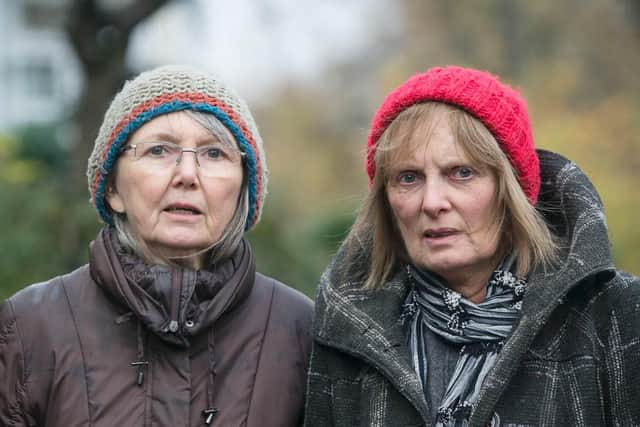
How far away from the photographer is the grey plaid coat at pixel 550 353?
2.98m

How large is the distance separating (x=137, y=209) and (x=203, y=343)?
1.74 ft

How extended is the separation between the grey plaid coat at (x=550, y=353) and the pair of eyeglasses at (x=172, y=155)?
0.70m

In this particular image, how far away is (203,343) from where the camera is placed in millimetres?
3295

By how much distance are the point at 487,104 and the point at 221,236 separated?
106 centimetres

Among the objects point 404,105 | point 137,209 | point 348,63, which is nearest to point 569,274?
point 404,105

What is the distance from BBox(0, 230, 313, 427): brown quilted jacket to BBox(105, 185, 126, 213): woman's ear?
4.0 inches

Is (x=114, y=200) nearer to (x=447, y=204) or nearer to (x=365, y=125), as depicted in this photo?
(x=447, y=204)

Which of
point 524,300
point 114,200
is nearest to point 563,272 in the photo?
point 524,300

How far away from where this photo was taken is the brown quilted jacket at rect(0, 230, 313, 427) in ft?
10.3

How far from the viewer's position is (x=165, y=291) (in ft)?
10.5

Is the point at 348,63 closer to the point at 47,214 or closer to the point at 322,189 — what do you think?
the point at 322,189

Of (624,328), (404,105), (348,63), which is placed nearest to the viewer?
(624,328)

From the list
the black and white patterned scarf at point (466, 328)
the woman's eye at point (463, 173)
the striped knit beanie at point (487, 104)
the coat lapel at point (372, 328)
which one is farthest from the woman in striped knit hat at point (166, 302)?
the woman's eye at point (463, 173)

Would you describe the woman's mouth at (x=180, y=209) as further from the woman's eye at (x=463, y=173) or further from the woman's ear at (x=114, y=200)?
the woman's eye at (x=463, y=173)
